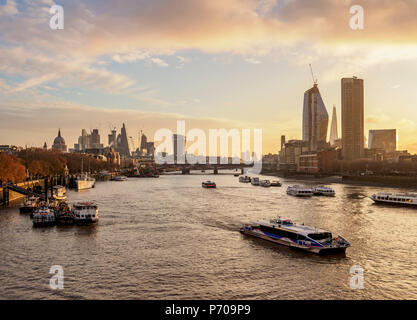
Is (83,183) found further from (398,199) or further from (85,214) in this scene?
(398,199)

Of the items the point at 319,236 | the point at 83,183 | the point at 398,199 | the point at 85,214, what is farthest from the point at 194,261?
the point at 83,183

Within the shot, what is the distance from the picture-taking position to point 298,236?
33.2 meters

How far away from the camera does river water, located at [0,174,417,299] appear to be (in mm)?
22922

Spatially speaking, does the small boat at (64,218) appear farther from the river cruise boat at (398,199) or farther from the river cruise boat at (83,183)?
the river cruise boat at (83,183)

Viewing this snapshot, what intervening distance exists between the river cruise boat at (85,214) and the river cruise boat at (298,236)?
1928 centimetres

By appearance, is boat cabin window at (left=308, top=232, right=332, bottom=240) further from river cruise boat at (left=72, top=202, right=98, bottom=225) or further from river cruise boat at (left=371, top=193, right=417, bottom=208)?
river cruise boat at (left=371, top=193, right=417, bottom=208)

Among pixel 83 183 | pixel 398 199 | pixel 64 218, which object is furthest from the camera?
pixel 83 183

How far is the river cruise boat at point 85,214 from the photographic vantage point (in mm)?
46250

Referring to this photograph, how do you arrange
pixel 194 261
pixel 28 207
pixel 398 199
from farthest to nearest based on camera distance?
pixel 398 199, pixel 28 207, pixel 194 261

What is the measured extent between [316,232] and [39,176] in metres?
106

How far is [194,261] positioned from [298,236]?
9747mm

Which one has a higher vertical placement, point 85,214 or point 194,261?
point 85,214

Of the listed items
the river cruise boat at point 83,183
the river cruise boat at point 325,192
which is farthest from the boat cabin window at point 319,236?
the river cruise boat at point 83,183
